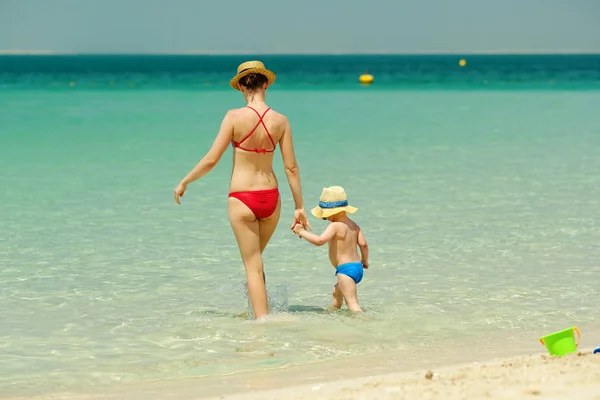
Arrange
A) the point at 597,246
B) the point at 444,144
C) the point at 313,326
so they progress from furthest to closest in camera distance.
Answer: the point at 444,144 → the point at 597,246 → the point at 313,326

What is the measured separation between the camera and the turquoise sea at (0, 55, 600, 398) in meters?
5.65

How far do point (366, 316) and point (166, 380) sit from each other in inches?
67.6

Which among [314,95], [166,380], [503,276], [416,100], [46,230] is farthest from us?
[314,95]

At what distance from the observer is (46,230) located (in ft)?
31.4

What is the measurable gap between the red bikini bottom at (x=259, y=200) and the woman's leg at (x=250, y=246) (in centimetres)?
3

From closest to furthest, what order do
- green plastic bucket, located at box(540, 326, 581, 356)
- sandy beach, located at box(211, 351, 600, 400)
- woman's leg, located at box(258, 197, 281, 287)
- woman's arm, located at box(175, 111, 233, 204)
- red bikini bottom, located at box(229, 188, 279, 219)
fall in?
sandy beach, located at box(211, 351, 600, 400), green plastic bucket, located at box(540, 326, 581, 356), woman's arm, located at box(175, 111, 233, 204), red bikini bottom, located at box(229, 188, 279, 219), woman's leg, located at box(258, 197, 281, 287)

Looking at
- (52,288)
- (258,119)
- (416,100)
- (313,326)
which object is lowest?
(313,326)

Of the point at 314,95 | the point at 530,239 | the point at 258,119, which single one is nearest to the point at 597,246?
the point at 530,239

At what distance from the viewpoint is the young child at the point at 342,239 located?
6.21 meters

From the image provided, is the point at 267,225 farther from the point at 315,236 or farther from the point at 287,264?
the point at 287,264

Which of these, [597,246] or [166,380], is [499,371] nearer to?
[166,380]

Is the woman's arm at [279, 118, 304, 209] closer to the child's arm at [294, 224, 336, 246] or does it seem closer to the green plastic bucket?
the child's arm at [294, 224, 336, 246]

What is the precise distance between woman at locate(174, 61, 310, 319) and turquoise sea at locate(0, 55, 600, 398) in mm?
645

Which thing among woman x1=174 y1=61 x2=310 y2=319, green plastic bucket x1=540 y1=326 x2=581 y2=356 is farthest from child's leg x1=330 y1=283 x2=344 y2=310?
green plastic bucket x1=540 y1=326 x2=581 y2=356
